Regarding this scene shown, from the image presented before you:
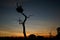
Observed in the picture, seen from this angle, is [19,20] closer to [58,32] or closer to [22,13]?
[22,13]

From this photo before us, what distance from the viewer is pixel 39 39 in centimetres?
5475

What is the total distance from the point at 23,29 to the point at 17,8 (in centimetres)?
667

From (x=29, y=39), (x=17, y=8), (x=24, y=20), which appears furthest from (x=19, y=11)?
(x=29, y=39)

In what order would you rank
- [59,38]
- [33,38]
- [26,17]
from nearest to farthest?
1. [26,17]
2. [59,38]
3. [33,38]

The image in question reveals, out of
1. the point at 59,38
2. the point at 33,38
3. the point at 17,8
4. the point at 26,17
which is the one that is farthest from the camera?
the point at 33,38

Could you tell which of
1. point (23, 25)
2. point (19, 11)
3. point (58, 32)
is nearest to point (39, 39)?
point (58, 32)

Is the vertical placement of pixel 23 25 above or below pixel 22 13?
below

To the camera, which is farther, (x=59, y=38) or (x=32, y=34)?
(x=32, y=34)

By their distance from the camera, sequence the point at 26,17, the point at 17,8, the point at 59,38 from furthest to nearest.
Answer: the point at 59,38
the point at 26,17
the point at 17,8

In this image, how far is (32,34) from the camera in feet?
181

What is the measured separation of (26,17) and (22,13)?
170 cm

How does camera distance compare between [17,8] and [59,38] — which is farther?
[59,38]

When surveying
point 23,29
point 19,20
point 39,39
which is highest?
point 19,20

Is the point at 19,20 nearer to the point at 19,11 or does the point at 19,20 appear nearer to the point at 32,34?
the point at 19,11
